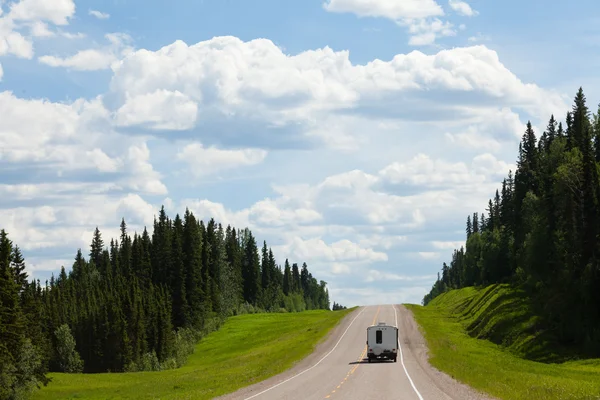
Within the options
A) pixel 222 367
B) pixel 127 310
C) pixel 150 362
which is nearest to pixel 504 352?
pixel 222 367

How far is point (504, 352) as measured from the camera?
7762 centimetres

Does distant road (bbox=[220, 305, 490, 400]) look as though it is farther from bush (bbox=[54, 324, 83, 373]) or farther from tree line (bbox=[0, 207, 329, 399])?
bush (bbox=[54, 324, 83, 373])

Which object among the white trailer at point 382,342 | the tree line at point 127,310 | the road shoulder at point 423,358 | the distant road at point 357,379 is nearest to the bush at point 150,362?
the tree line at point 127,310

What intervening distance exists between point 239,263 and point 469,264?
183 ft

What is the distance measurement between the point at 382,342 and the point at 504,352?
18.3 m

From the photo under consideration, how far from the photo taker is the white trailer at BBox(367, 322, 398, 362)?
65500 mm

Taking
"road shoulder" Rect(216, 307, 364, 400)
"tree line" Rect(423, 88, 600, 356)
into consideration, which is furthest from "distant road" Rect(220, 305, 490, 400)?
"tree line" Rect(423, 88, 600, 356)

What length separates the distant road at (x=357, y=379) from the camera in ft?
129

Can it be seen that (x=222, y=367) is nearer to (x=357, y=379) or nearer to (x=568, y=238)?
(x=357, y=379)

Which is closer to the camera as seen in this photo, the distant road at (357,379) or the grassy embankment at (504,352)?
the distant road at (357,379)

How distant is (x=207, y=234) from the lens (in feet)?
536

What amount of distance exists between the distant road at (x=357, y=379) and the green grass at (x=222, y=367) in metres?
2.29

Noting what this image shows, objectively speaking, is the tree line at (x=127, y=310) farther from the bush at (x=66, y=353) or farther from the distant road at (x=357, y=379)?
the distant road at (x=357, y=379)

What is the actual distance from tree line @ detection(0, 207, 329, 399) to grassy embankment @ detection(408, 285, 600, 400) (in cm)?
3847
